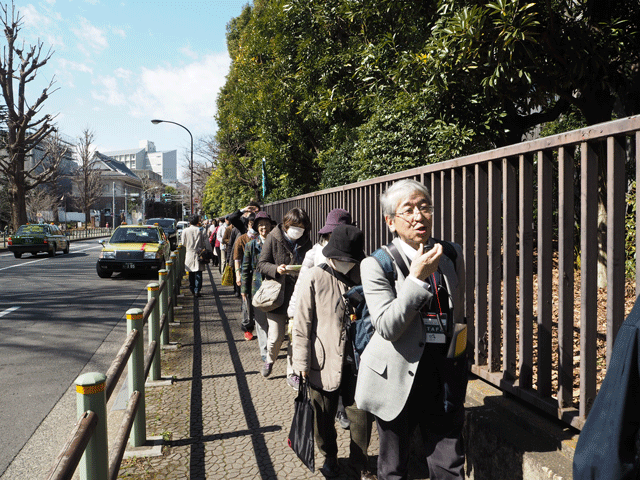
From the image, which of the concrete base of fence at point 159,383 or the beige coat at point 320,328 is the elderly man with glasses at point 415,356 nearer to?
the beige coat at point 320,328

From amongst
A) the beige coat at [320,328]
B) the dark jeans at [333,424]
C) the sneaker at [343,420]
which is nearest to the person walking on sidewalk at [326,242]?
the sneaker at [343,420]

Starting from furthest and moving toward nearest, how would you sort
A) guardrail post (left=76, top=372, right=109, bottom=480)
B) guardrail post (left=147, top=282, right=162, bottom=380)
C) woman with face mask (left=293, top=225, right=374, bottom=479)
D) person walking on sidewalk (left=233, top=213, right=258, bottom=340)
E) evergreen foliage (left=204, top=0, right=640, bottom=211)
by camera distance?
person walking on sidewalk (left=233, top=213, right=258, bottom=340) → evergreen foliage (left=204, top=0, right=640, bottom=211) → guardrail post (left=147, top=282, right=162, bottom=380) → woman with face mask (left=293, top=225, right=374, bottom=479) → guardrail post (left=76, top=372, right=109, bottom=480)

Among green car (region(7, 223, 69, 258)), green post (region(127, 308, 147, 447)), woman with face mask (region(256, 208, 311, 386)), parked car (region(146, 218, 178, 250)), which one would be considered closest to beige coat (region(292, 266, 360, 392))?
green post (region(127, 308, 147, 447))

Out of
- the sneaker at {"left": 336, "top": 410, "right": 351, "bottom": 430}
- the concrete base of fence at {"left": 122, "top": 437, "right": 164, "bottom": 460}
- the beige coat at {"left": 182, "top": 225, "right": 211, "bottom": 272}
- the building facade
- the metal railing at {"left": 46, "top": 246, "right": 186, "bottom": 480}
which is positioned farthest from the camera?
the building facade

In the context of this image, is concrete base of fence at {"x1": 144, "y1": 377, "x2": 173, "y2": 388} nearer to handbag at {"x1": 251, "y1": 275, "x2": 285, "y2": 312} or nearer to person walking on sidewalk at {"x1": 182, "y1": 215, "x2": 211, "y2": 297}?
handbag at {"x1": 251, "y1": 275, "x2": 285, "y2": 312}

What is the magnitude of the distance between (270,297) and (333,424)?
6.02ft

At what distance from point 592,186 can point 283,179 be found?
19.5m

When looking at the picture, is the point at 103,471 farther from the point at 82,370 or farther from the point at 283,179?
the point at 283,179

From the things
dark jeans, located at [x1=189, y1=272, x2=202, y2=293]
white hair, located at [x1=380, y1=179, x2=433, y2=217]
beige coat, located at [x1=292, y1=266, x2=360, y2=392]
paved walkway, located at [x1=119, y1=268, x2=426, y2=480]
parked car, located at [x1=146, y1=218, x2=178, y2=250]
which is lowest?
paved walkway, located at [x1=119, y1=268, x2=426, y2=480]

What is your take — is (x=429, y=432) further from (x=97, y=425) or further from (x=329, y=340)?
(x=97, y=425)

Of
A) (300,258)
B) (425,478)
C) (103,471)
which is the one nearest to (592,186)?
(425,478)

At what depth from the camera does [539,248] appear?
9.13 feet

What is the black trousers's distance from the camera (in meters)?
2.46

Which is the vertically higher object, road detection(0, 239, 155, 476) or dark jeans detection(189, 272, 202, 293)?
dark jeans detection(189, 272, 202, 293)
